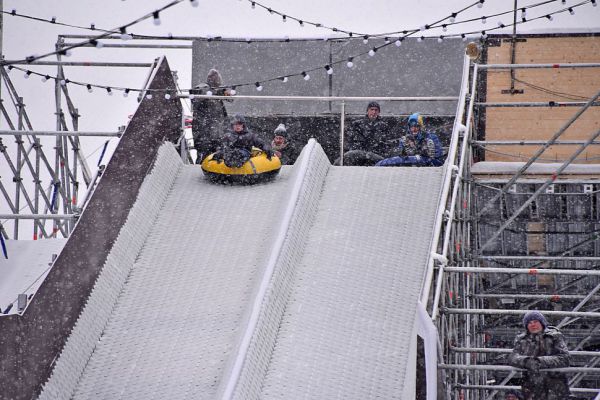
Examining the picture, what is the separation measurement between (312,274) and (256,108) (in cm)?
632

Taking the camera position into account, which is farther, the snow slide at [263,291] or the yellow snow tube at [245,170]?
the yellow snow tube at [245,170]

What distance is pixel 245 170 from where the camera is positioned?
1052 cm

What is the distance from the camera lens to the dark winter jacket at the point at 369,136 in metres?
12.3

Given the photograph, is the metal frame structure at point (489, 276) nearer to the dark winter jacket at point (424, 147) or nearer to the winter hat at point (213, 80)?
the dark winter jacket at point (424, 147)

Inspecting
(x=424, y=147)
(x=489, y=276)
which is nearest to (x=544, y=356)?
(x=424, y=147)

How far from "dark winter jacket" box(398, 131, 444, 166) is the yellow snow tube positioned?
1575 mm

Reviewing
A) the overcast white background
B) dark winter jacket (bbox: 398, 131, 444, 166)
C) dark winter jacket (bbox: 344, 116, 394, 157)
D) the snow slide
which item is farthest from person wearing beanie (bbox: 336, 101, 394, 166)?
the overcast white background

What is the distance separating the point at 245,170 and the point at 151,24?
16.9 metres

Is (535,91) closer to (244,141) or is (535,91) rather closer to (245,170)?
(244,141)

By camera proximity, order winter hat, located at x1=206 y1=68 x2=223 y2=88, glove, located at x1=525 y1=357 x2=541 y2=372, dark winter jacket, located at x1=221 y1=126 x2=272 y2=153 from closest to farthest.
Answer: glove, located at x1=525 y1=357 x2=541 y2=372 → dark winter jacket, located at x1=221 y1=126 x2=272 y2=153 → winter hat, located at x1=206 y1=68 x2=223 y2=88

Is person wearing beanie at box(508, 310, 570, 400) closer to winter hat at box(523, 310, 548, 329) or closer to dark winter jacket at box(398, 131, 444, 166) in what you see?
winter hat at box(523, 310, 548, 329)

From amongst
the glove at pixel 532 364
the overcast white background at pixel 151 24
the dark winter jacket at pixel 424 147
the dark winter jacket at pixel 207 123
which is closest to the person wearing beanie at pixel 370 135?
the dark winter jacket at pixel 424 147

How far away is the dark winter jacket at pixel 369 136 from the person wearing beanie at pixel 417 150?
680mm

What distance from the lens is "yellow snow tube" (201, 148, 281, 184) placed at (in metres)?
10.5
